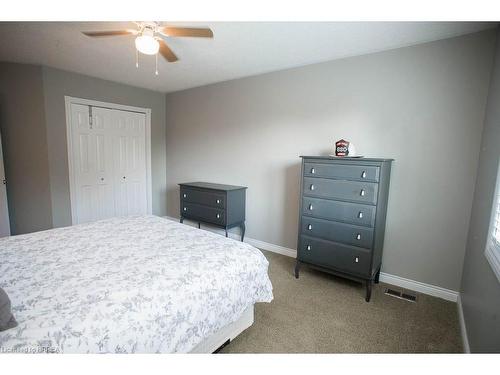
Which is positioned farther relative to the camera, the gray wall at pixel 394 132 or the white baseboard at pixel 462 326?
the gray wall at pixel 394 132

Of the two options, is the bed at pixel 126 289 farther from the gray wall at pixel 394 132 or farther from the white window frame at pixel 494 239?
the gray wall at pixel 394 132

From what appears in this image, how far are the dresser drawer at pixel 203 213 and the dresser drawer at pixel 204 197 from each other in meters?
0.06

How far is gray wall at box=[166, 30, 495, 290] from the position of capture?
2.18 meters

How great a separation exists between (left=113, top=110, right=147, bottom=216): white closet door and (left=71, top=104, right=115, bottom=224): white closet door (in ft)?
0.36

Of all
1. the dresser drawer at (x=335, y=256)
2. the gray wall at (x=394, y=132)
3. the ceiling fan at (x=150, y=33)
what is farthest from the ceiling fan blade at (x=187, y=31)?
the dresser drawer at (x=335, y=256)

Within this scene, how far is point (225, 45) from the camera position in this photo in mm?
2484

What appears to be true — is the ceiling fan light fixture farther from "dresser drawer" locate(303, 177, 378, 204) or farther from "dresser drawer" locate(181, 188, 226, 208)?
"dresser drawer" locate(181, 188, 226, 208)

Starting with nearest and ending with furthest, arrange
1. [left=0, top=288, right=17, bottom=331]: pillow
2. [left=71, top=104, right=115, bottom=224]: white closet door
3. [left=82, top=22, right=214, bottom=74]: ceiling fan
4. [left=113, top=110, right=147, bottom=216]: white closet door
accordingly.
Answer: [left=0, top=288, right=17, bottom=331]: pillow → [left=82, top=22, right=214, bottom=74]: ceiling fan → [left=71, top=104, right=115, bottom=224]: white closet door → [left=113, top=110, right=147, bottom=216]: white closet door

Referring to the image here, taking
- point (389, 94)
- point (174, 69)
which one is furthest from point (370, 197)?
point (174, 69)

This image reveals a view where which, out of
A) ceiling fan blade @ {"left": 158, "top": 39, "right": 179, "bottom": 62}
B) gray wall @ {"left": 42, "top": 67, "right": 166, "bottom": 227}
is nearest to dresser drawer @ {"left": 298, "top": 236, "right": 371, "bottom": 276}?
ceiling fan blade @ {"left": 158, "top": 39, "right": 179, "bottom": 62}

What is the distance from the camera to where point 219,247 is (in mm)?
1766

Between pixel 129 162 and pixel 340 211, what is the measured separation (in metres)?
3.51

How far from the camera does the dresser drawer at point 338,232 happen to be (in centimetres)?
229

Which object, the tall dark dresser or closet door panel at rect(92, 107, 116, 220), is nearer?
the tall dark dresser
